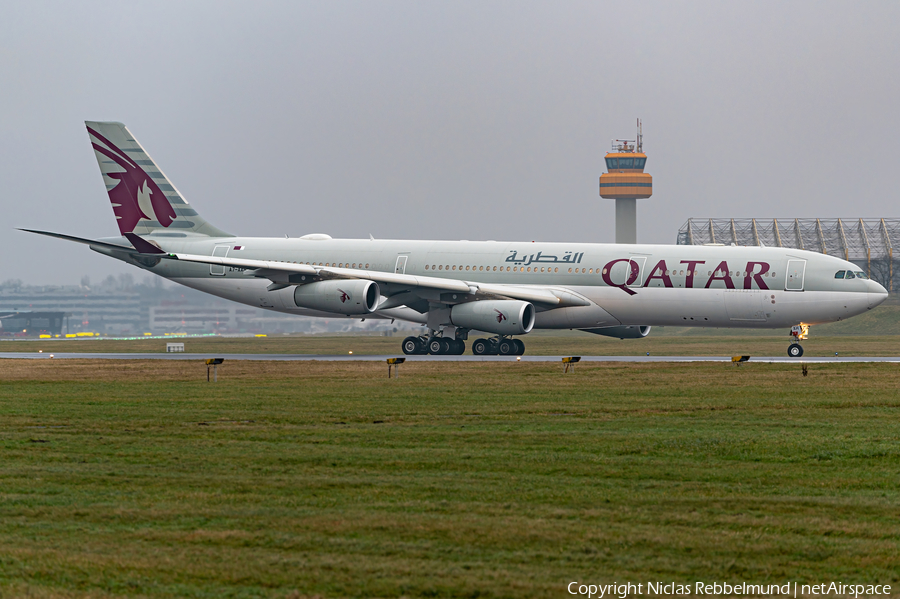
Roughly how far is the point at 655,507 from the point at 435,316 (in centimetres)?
3131

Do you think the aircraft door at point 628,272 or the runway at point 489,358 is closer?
the runway at point 489,358

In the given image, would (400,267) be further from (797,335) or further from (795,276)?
(797,335)

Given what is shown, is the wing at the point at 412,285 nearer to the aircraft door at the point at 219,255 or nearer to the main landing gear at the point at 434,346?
the main landing gear at the point at 434,346

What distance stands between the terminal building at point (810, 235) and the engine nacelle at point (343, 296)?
72.5 metres

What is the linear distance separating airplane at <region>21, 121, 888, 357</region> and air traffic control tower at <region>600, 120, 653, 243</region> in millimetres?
86957

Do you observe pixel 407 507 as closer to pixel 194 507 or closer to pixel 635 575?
pixel 194 507

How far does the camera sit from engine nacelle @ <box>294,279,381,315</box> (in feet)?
132

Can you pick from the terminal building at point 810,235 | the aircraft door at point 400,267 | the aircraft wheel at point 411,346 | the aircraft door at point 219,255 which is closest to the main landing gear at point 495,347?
the aircraft wheel at point 411,346

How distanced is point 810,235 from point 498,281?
250 ft

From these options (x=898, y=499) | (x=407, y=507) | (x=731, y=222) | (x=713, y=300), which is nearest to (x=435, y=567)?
(x=407, y=507)

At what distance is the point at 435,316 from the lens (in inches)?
1687

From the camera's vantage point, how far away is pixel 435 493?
1240cm

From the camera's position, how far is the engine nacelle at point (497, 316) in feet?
131

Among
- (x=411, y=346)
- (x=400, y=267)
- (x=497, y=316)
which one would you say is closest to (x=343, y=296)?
(x=411, y=346)
